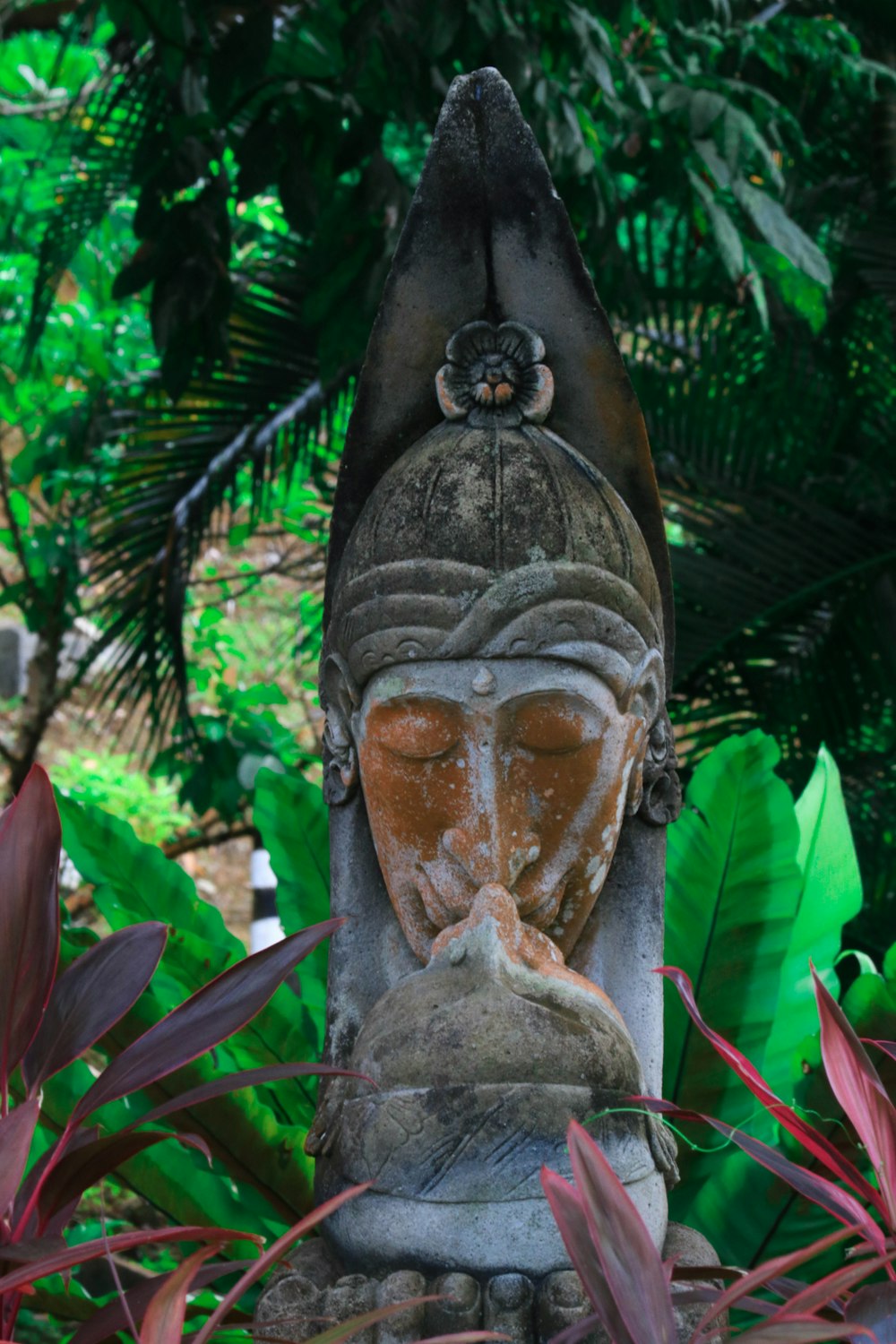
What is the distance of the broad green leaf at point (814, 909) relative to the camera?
2.37m

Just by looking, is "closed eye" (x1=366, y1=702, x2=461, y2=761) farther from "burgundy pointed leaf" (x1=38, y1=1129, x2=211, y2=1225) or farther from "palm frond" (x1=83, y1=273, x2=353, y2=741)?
"palm frond" (x1=83, y1=273, x2=353, y2=741)

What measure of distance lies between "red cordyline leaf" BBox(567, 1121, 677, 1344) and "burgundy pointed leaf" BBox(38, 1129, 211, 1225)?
0.36 meters

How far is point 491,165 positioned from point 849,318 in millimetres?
2723

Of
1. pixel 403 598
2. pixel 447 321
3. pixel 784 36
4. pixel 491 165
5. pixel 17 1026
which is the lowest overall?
pixel 17 1026

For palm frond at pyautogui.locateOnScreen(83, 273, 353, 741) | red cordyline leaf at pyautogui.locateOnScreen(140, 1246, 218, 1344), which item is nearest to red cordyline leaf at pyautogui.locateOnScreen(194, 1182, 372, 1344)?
red cordyline leaf at pyautogui.locateOnScreen(140, 1246, 218, 1344)

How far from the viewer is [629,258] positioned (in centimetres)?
411

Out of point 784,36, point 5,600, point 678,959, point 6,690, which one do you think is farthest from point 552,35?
point 6,690

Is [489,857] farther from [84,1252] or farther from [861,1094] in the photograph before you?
[84,1252]

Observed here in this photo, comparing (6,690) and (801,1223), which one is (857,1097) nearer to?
(801,1223)

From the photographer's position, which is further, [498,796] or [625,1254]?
[498,796]

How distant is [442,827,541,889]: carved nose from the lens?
1.78 metres

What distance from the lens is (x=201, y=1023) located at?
1.27 metres

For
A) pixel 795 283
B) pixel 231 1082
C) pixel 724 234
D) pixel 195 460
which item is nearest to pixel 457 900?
pixel 231 1082

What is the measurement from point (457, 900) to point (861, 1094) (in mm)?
655
